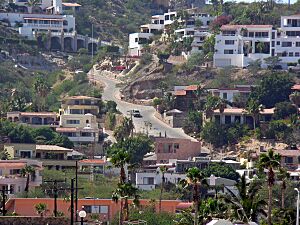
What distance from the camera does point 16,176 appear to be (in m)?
137

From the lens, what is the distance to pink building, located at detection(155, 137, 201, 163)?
Answer: 154000 millimetres

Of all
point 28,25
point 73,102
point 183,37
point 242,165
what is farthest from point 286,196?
point 28,25

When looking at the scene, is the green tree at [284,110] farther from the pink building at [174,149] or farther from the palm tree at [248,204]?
the palm tree at [248,204]

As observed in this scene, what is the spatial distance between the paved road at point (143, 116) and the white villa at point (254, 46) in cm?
967

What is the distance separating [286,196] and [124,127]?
3342 cm

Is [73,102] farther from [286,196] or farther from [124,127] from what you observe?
[286,196]

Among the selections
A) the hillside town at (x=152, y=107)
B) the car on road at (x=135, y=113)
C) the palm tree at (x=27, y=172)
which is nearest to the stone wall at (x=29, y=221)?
the hillside town at (x=152, y=107)

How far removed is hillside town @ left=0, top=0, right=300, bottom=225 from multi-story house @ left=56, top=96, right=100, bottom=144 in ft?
0.48

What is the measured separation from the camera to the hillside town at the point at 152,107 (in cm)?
13575

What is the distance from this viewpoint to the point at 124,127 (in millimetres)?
160000

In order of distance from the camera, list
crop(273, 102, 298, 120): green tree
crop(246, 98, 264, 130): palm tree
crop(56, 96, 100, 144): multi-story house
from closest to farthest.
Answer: crop(246, 98, 264, 130): palm tree
crop(273, 102, 298, 120): green tree
crop(56, 96, 100, 144): multi-story house

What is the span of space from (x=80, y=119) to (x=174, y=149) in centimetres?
1303

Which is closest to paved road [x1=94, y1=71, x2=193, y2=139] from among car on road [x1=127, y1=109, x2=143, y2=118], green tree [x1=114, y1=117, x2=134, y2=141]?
car on road [x1=127, y1=109, x2=143, y2=118]

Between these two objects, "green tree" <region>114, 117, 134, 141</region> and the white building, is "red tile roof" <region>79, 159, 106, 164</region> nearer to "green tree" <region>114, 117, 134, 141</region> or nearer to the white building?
the white building
